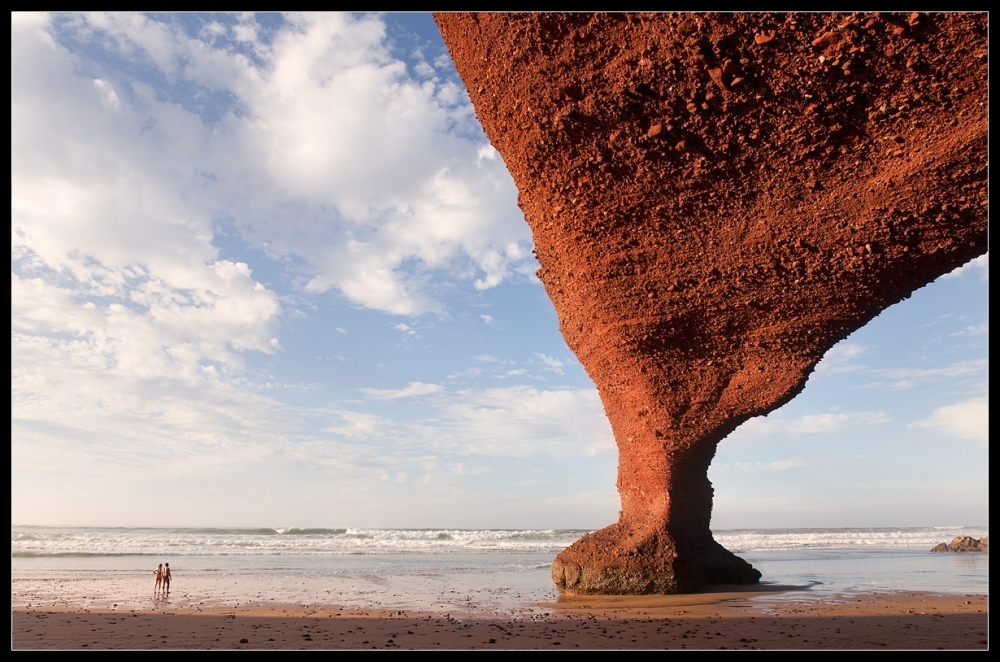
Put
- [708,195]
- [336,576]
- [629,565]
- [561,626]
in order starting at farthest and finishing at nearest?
1. [336,576]
2. [629,565]
3. [708,195]
4. [561,626]

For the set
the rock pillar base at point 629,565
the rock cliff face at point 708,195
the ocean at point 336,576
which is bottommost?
the ocean at point 336,576

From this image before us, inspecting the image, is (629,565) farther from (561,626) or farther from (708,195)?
(708,195)

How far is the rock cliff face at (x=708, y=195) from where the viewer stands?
6.61m

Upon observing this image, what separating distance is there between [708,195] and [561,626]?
5735mm

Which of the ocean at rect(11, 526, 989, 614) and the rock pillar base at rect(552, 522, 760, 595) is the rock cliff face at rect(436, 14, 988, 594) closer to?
the rock pillar base at rect(552, 522, 760, 595)

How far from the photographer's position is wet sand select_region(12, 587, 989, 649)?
22.0 feet

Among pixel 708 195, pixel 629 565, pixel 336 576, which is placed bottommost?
pixel 336 576

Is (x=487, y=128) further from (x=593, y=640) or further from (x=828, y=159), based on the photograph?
(x=593, y=640)

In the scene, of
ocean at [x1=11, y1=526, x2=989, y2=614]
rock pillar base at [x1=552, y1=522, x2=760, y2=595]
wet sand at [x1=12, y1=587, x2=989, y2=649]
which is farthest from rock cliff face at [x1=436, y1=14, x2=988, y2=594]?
ocean at [x1=11, y1=526, x2=989, y2=614]

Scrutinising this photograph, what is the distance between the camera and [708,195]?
27.8 feet

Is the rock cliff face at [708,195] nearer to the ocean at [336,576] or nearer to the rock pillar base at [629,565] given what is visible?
the rock pillar base at [629,565]

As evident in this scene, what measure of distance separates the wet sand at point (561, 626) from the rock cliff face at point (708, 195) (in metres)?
1.98

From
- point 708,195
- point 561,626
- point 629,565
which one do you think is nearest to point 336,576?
point 629,565

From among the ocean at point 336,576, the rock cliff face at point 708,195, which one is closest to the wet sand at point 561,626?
the ocean at point 336,576
